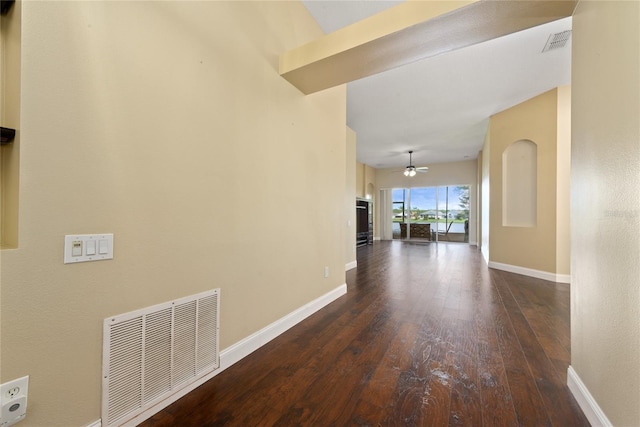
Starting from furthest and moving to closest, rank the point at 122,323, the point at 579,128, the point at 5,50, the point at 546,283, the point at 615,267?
the point at 546,283
the point at 579,128
the point at 122,323
the point at 615,267
the point at 5,50

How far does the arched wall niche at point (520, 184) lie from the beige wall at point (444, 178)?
449cm

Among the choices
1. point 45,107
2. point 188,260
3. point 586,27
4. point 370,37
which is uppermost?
point 370,37

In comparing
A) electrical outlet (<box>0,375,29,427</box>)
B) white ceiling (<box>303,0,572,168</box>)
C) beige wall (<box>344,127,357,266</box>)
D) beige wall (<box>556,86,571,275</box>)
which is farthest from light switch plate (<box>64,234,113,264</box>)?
beige wall (<box>556,86,571,275</box>)

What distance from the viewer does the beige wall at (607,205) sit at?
1011 millimetres

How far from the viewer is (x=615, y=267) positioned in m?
1.13

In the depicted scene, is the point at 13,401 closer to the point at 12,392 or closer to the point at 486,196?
the point at 12,392

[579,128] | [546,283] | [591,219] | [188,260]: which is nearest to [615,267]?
[591,219]

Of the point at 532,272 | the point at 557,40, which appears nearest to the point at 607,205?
the point at 557,40

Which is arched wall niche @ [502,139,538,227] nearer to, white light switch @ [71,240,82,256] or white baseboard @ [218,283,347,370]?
white baseboard @ [218,283,347,370]

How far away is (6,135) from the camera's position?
936 mm

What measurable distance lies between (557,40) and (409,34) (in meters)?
2.72

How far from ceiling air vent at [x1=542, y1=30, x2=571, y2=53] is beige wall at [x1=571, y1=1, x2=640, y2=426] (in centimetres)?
202

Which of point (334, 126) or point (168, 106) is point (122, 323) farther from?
point (334, 126)

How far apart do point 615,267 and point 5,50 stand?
2.71 m
